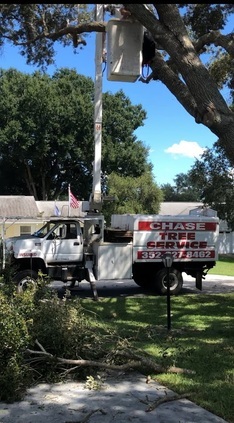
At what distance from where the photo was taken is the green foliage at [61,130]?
41.8m

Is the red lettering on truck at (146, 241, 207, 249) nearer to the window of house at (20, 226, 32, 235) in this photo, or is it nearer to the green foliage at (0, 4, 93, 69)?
the green foliage at (0, 4, 93, 69)

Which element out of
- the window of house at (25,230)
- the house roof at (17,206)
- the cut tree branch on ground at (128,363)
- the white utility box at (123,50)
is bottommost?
the cut tree branch on ground at (128,363)

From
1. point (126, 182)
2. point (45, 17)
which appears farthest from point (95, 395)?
point (126, 182)

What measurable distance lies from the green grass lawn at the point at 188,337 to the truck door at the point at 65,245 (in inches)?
65.3

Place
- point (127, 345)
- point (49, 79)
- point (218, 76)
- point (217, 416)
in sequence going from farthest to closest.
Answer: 1. point (49, 79)
2. point (218, 76)
3. point (127, 345)
4. point (217, 416)

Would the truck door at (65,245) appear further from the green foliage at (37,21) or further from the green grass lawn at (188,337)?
the green foliage at (37,21)

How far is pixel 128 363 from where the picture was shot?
6023 mm

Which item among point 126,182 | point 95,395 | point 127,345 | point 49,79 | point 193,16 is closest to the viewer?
point 95,395

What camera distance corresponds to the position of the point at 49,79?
1783 inches

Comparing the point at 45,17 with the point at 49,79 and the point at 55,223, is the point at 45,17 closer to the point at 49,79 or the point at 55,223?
the point at 55,223

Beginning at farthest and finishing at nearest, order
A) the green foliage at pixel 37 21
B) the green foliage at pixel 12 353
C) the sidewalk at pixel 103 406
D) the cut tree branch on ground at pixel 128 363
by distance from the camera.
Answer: the green foliage at pixel 37 21 < the cut tree branch on ground at pixel 128 363 < the green foliage at pixel 12 353 < the sidewalk at pixel 103 406

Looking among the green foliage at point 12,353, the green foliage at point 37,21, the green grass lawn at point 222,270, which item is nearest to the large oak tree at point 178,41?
the green foliage at point 37,21

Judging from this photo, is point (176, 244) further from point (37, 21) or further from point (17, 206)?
point (17, 206)

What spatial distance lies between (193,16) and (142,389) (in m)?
9.57
